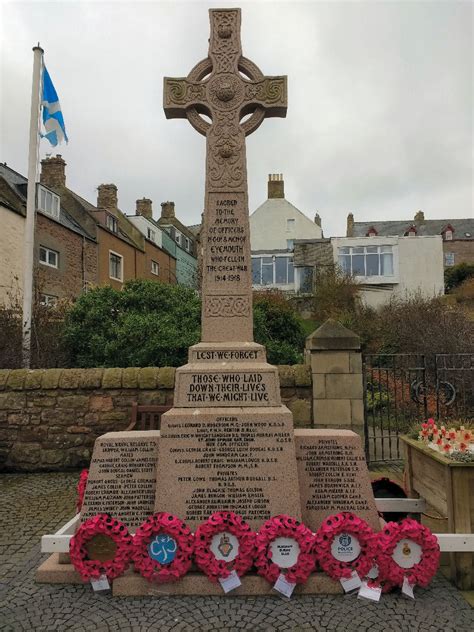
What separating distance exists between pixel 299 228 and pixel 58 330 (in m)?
30.0

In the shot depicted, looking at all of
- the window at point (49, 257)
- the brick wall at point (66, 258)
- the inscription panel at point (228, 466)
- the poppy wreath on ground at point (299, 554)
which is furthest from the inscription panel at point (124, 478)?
the window at point (49, 257)

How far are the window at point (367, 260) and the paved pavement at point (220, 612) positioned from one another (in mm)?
31140

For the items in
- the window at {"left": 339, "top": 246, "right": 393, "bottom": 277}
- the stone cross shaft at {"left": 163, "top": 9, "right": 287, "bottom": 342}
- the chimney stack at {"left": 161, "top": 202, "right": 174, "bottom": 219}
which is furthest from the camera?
the chimney stack at {"left": 161, "top": 202, "right": 174, "bottom": 219}

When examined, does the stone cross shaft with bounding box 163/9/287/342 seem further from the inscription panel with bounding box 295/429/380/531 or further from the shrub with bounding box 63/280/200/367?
the shrub with bounding box 63/280/200/367

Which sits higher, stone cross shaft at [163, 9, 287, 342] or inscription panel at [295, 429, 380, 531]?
stone cross shaft at [163, 9, 287, 342]

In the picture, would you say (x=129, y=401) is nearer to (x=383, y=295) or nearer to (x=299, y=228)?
(x=383, y=295)

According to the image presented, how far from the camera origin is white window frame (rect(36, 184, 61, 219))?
767 inches

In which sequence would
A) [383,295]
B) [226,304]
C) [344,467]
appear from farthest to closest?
[383,295]
[226,304]
[344,467]

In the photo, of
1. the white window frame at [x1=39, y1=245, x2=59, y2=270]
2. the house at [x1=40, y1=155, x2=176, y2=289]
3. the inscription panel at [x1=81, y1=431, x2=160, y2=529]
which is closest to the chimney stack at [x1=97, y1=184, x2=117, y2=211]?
the house at [x1=40, y1=155, x2=176, y2=289]

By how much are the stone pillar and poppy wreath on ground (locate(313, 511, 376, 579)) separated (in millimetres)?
3537

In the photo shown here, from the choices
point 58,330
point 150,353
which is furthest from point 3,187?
point 150,353

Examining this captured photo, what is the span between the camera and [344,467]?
3730mm

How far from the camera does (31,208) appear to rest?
9641mm

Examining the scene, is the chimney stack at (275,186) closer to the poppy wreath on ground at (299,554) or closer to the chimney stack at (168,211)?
the chimney stack at (168,211)
